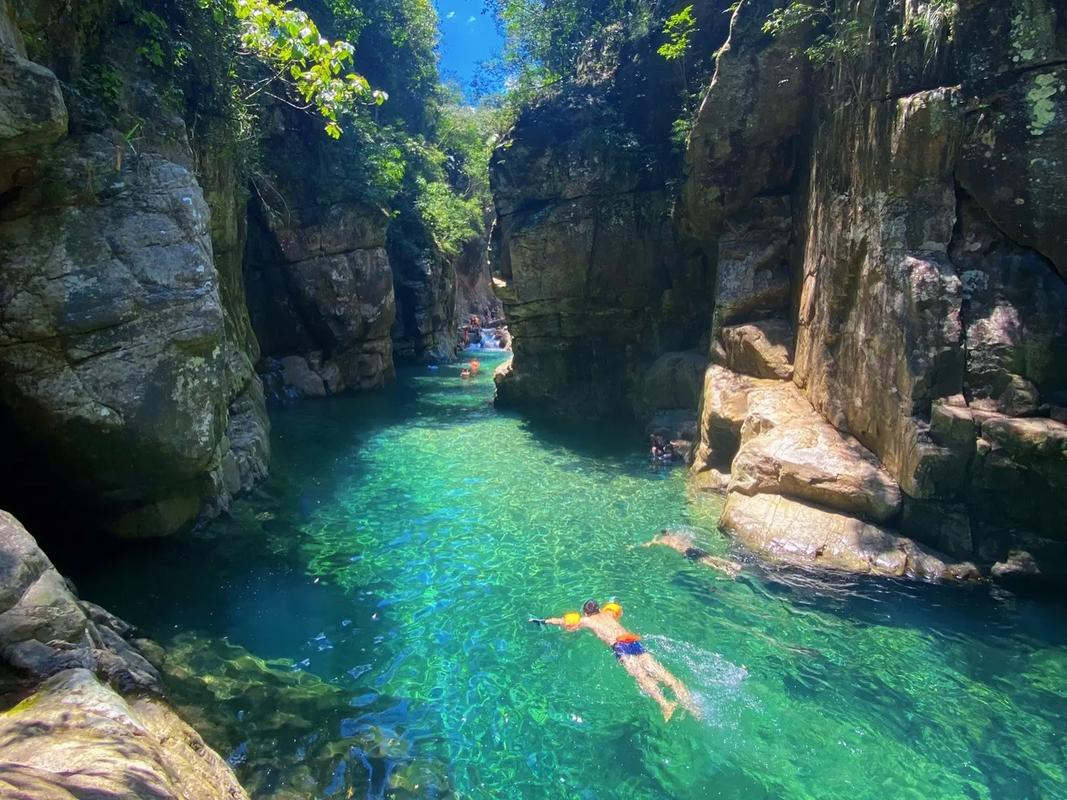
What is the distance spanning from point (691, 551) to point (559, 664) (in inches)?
→ 117

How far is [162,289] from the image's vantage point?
7.44 meters

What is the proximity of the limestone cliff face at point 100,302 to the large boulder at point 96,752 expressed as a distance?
139 inches

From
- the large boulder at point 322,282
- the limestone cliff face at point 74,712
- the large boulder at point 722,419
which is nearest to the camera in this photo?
the limestone cliff face at point 74,712

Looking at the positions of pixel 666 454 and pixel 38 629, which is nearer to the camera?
pixel 38 629

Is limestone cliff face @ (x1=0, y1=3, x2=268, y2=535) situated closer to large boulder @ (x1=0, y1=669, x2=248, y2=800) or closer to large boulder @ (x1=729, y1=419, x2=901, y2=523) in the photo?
large boulder @ (x1=0, y1=669, x2=248, y2=800)

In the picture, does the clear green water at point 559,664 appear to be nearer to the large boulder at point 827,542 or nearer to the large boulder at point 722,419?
the large boulder at point 827,542

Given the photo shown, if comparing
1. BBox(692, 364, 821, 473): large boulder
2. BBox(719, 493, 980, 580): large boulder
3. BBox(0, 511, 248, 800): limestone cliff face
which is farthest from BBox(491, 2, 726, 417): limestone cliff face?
BBox(0, 511, 248, 800): limestone cliff face

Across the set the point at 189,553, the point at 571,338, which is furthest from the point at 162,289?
the point at 571,338

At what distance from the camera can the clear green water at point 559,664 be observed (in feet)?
17.0

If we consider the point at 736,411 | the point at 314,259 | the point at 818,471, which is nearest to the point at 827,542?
the point at 818,471

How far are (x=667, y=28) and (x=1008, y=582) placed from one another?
12551mm

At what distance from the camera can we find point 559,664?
6.69 m

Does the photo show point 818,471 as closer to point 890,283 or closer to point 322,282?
point 890,283

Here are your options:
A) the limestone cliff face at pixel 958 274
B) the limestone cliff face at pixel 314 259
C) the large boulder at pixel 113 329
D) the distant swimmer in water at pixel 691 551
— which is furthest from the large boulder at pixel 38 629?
the limestone cliff face at pixel 314 259
